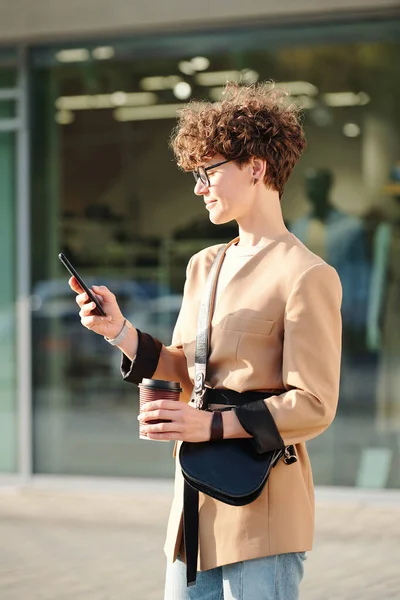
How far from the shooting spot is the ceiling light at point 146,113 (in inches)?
292

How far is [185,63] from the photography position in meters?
7.35

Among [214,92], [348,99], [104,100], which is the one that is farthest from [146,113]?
[348,99]

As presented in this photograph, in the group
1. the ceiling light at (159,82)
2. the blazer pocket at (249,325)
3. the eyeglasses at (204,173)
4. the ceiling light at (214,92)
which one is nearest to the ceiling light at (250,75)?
the ceiling light at (214,92)

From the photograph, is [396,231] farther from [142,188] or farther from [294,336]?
[294,336]

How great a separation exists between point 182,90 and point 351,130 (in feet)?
4.18

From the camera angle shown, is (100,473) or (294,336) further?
(100,473)

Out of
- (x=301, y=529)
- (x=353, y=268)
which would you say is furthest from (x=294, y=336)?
(x=353, y=268)

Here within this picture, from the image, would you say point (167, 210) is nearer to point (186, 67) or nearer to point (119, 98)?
point (119, 98)

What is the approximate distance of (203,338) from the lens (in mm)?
2473

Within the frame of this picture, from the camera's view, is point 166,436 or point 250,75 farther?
point 250,75

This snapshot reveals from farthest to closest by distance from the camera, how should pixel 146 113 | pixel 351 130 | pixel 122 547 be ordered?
pixel 146 113, pixel 351 130, pixel 122 547

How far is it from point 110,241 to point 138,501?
6.33 ft

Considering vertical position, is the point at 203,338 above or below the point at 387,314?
above

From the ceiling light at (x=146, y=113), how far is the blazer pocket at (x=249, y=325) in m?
5.15
